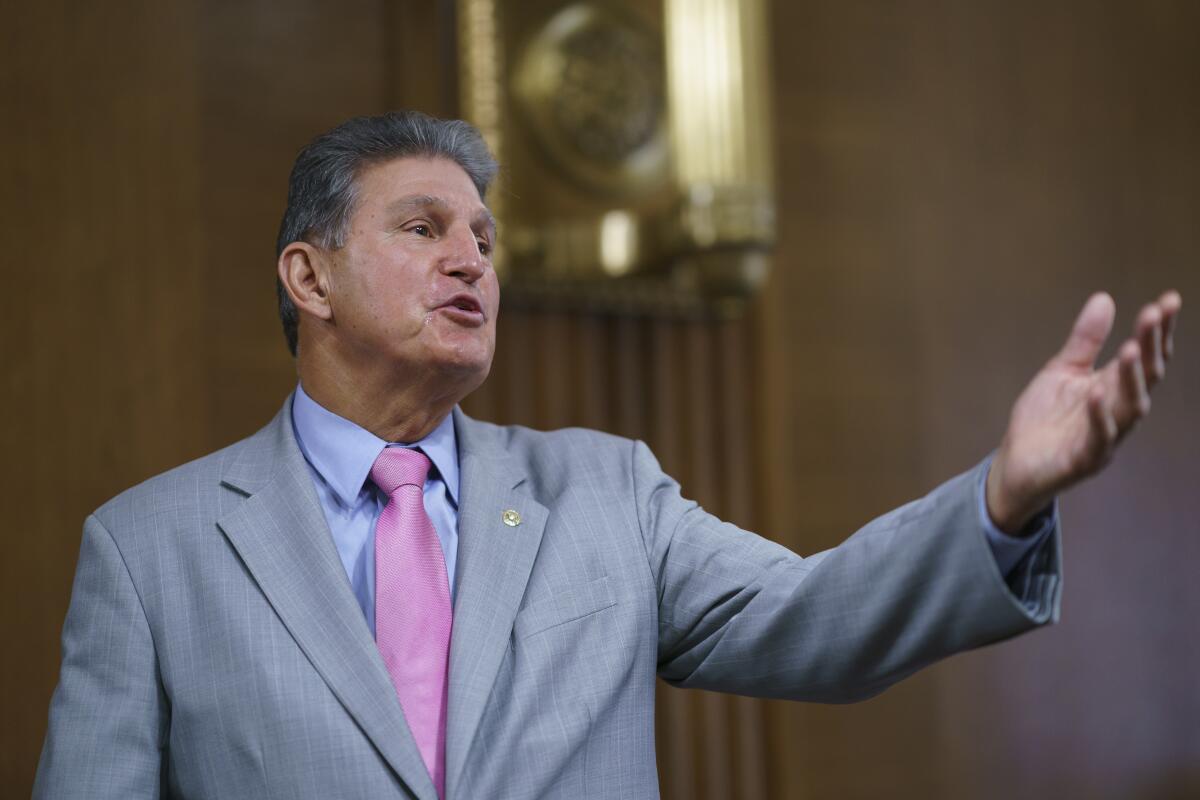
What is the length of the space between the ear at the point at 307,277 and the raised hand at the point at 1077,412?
0.99 m

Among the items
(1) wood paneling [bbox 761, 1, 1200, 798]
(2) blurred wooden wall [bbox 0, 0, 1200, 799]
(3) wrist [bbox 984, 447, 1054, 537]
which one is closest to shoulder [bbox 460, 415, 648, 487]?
(3) wrist [bbox 984, 447, 1054, 537]

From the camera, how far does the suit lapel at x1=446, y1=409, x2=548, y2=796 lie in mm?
1535

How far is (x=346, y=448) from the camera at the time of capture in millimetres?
1785

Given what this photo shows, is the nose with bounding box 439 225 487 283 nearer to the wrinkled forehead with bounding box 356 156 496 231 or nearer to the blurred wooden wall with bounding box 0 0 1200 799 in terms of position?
the wrinkled forehead with bounding box 356 156 496 231

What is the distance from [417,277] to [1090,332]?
2.95 ft

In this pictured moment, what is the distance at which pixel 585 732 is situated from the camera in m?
1.59

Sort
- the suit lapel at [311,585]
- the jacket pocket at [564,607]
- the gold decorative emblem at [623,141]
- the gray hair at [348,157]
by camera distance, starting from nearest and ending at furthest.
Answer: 1. the suit lapel at [311,585]
2. the jacket pocket at [564,607]
3. the gray hair at [348,157]
4. the gold decorative emblem at [623,141]

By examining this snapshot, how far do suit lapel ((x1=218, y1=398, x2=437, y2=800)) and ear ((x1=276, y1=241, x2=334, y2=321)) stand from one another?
204 millimetres

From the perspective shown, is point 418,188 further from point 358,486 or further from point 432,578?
point 432,578

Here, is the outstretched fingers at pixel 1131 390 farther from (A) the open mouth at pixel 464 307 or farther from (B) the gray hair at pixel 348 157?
(B) the gray hair at pixel 348 157

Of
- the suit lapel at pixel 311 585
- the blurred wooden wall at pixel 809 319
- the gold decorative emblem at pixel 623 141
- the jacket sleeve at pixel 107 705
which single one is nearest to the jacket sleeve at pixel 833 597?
the suit lapel at pixel 311 585

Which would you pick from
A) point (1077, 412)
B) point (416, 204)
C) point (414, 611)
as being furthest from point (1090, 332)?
point (416, 204)

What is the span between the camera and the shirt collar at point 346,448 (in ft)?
5.79

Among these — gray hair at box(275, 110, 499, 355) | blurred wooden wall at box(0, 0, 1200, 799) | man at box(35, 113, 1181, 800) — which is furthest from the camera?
blurred wooden wall at box(0, 0, 1200, 799)
